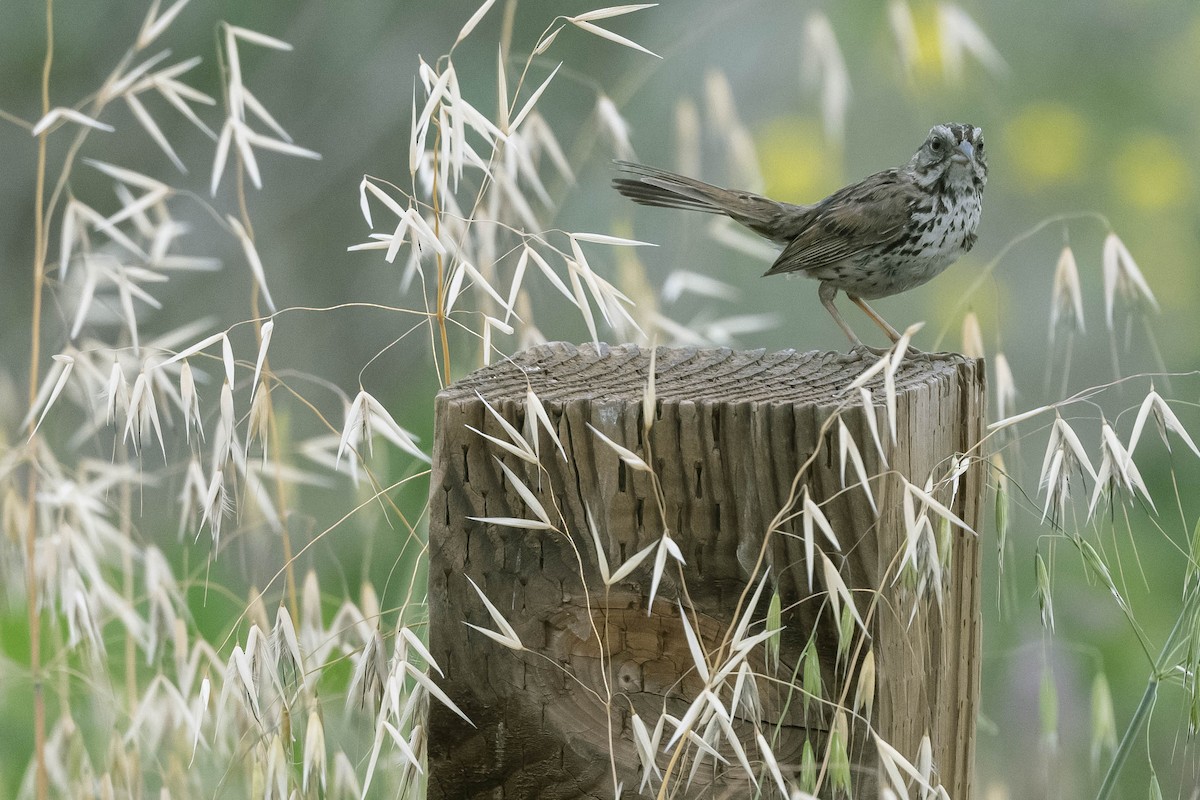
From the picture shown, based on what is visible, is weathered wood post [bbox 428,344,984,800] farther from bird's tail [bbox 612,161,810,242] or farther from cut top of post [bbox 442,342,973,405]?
bird's tail [bbox 612,161,810,242]

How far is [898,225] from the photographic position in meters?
2.91

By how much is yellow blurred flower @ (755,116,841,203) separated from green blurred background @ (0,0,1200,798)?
0.01 metres

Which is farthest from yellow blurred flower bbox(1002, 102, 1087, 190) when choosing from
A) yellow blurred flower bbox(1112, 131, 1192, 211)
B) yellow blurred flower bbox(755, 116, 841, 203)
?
yellow blurred flower bbox(755, 116, 841, 203)

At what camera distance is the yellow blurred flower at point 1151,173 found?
482 centimetres

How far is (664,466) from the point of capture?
5.25 ft

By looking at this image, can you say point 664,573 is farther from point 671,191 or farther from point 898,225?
point 671,191

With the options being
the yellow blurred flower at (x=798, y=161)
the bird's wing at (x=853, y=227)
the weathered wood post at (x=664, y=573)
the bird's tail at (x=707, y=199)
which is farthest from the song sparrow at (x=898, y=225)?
the yellow blurred flower at (x=798, y=161)

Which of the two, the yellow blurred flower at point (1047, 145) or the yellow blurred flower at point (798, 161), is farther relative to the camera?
the yellow blurred flower at point (798, 161)

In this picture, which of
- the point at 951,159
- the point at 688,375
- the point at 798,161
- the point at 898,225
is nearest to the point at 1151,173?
the point at 798,161

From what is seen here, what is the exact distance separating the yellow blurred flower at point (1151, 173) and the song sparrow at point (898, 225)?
2170 millimetres

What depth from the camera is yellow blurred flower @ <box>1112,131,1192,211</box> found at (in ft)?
15.8

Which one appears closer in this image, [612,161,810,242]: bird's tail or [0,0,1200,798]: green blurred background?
[612,161,810,242]: bird's tail

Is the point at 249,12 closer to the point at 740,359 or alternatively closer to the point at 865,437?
the point at 740,359

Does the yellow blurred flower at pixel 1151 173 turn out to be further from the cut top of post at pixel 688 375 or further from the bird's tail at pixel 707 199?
the cut top of post at pixel 688 375
